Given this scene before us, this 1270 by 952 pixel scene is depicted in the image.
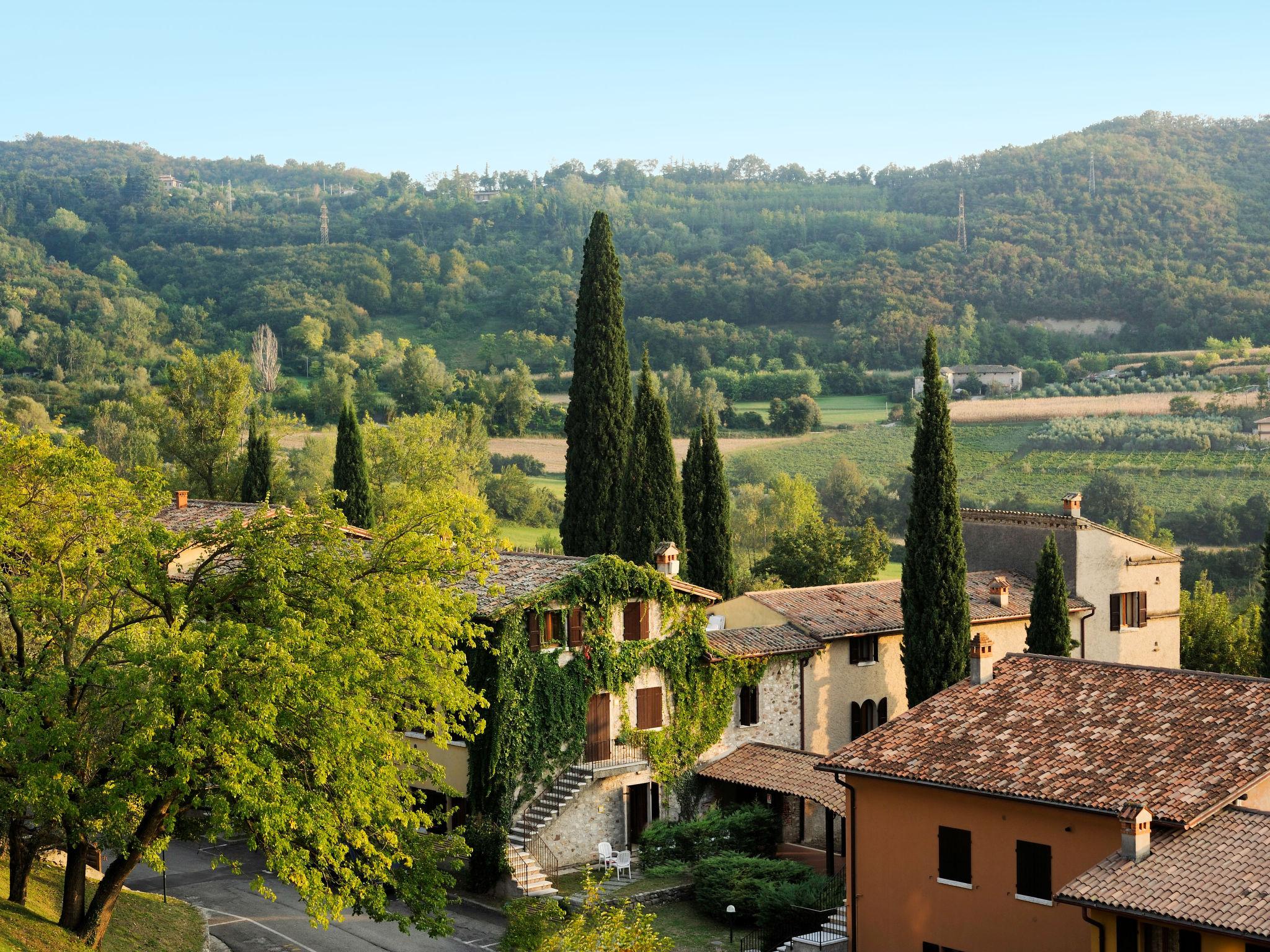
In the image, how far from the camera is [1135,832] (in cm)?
1897

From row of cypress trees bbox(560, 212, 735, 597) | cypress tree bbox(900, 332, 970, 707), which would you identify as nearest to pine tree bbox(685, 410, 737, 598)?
row of cypress trees bbox(560, 212, 735, 597)

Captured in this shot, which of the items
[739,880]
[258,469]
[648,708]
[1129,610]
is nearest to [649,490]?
[648,708]

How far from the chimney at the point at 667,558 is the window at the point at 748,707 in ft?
11.2

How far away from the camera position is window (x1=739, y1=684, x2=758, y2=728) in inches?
1351

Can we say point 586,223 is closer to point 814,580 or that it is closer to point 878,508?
point 878,508

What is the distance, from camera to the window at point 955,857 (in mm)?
22391

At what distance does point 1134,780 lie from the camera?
68.5ft

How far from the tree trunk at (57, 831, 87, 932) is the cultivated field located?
84203 millimetres

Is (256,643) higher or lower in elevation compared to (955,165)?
lower

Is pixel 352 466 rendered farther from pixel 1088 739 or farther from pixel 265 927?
pixel 1088 739

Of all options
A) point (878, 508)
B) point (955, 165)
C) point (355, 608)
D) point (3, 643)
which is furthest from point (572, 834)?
point (955, 165)

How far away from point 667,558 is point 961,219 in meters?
109

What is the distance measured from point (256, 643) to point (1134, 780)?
43.7ft

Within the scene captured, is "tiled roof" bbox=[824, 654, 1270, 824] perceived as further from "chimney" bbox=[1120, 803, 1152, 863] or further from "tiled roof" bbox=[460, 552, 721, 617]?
"tiled roof" bbox=[460, 552, 721, 617]
